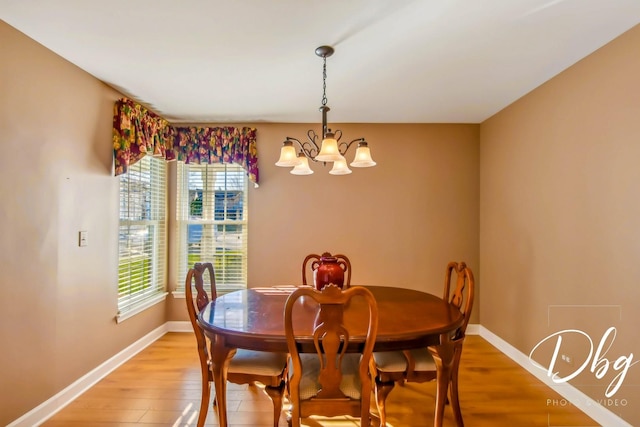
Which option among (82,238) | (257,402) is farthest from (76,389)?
(257,402)

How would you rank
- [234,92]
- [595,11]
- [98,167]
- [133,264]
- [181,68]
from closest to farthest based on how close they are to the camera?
[595,11] < [181,68] < [98,167] < [234,92] < [133,264]

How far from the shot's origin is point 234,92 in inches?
114

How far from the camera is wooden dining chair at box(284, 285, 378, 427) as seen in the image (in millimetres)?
1443

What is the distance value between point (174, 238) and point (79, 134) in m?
1.60

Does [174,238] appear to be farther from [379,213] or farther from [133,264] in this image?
[379,213]

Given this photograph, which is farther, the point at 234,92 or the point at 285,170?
the point at 285,170

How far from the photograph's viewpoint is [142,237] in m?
3.36

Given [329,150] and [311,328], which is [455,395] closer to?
[311,328]

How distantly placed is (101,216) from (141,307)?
3.49 feet

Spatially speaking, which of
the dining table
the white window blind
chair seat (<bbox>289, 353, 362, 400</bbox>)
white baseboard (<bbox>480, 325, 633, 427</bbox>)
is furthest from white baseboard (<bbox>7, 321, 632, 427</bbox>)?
chair seat (<bbox>289, 353, 362, 400</bbox>)

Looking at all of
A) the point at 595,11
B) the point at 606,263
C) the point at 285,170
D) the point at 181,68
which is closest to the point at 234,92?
the point at 181,68

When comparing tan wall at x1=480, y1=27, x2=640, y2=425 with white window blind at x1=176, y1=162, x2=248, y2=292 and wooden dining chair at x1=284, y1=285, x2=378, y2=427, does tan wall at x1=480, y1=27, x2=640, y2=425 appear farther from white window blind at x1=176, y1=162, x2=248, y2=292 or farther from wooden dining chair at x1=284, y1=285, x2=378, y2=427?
white window blind at x1=176, y1=162, x2=248, y2=292

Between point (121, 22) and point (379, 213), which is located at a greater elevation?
point (121, 22)

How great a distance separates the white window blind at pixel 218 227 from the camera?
3.81 m
